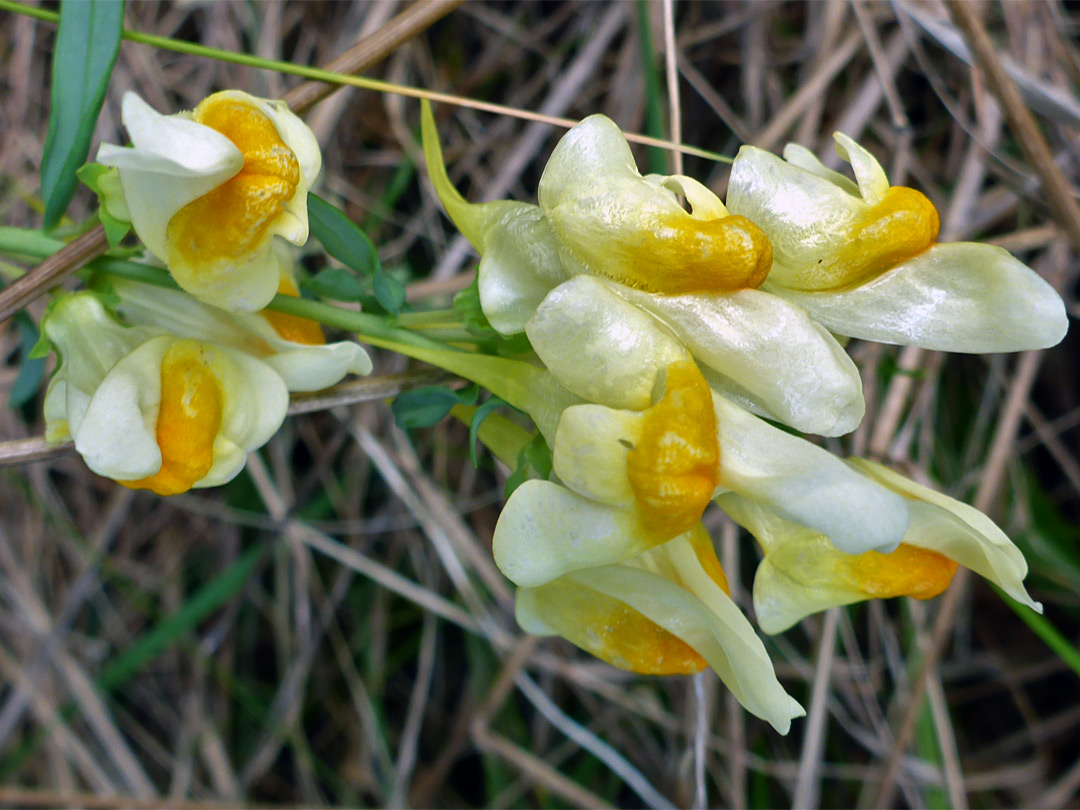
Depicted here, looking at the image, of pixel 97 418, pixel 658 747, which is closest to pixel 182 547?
pixel 658 747

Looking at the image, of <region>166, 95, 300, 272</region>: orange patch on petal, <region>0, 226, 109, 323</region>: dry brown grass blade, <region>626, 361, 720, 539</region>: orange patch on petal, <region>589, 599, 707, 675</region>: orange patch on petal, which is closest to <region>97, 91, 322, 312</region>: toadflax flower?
<region>166, 95, 300, 272</region>: orange patch on petal

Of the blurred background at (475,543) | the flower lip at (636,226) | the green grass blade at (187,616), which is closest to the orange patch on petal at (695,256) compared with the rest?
the flower lip at (636,226)

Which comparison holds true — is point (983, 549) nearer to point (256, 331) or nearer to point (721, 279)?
point (721, 279)

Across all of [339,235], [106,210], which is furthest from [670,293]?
[106,210]

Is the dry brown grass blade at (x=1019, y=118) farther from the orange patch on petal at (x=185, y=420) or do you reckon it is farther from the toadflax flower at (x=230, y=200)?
the orange patch on petal at (x=185, y=420)

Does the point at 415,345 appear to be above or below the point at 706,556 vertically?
above

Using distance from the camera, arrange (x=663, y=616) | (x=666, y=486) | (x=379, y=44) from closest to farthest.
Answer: (x=666, y=486)
(x=663, y=616)
(x=379, y=44)

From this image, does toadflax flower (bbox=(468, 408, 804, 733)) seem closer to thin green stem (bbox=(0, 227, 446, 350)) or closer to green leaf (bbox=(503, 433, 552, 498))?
green leaf (bbox=(503, 433, 552, 498))

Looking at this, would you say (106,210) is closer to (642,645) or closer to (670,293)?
(670,293)
